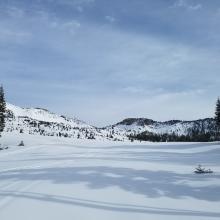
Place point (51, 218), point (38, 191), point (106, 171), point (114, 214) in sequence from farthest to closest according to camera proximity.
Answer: point (106, 171) → point (38, 191) → point (114, 214) → point (51, 218)

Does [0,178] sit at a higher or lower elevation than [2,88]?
lower

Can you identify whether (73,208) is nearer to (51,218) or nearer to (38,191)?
(51,218)

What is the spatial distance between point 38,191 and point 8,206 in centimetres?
252

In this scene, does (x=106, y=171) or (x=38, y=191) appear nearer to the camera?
(x=38, y=191)

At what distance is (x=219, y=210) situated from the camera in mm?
10070

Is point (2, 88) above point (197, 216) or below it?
above

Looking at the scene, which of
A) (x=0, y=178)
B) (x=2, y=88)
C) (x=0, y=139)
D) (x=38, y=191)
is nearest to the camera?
(x=38, y=191)

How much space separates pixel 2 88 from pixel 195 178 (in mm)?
57361

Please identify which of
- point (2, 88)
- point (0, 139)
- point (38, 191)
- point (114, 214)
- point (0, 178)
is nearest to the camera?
point (114, 214)

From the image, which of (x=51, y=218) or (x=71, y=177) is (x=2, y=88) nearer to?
(x=71, y=177)

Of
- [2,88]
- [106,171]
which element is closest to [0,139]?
[2,88]

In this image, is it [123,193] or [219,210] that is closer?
[219,210]

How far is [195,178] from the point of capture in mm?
16312

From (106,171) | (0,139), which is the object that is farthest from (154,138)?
(106,171)
